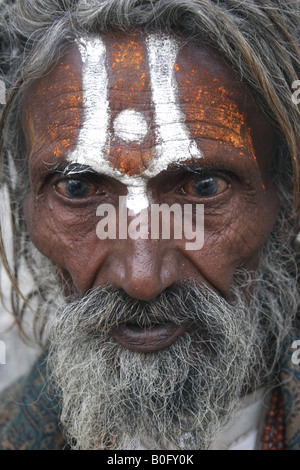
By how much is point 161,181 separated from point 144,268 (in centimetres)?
27

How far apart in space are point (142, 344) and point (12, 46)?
3.57 ft

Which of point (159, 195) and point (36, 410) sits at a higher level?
point (159, 195)

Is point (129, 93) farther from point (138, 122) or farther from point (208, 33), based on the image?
point (208, 33)

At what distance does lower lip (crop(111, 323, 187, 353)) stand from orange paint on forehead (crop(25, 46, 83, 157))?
1.86ft

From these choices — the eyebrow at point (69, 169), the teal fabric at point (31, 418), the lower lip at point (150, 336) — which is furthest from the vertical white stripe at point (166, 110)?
the teal fabric at point (31, 418)

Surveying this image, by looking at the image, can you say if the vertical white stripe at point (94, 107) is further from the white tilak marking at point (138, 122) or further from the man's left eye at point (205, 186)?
the man's left eye at point (205, 186)

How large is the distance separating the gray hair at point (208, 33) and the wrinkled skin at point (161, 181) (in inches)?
1.6

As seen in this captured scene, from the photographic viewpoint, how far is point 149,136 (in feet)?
4.95

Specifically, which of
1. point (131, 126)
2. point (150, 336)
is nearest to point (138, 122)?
point (131, 126)

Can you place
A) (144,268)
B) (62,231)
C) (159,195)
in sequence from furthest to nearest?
(62,231), (159,195), (144,268)

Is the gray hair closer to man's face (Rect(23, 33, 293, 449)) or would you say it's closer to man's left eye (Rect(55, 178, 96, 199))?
man's face (Rect(23, 33, 293, 449))

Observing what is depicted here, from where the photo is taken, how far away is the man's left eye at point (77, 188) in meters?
1.65

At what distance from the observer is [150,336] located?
1.58 m
